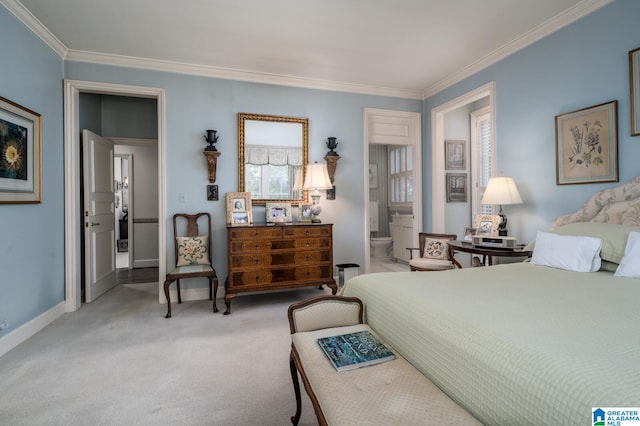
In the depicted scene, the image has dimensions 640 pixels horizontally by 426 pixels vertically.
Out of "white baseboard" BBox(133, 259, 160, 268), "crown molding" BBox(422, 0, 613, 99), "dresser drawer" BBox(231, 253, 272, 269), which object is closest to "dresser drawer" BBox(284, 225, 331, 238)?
"dresser drawer" BBox(231, 253, 272, 269)

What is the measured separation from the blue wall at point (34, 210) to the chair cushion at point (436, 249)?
4020 mm

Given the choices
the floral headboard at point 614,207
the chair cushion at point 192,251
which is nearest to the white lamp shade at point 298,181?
the chair cushion at point 192,251

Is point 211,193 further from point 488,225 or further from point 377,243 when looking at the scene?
point 377,243

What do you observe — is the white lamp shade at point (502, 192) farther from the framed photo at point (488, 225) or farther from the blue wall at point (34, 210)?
the blue wall at point (34, 210)

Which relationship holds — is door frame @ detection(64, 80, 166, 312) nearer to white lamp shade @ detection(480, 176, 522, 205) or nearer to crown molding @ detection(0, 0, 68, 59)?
crown molding @ detection(0, 0, 68, 59)

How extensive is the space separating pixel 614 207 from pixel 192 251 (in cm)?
390

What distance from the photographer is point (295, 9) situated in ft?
8.87

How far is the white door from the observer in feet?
12.5

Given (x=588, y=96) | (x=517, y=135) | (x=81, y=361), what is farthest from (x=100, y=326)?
(x=588, y=96)

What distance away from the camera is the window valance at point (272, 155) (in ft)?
13.3

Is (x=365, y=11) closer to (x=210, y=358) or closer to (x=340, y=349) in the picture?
(x=340, y=349)

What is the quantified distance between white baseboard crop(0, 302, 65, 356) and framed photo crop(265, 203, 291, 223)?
2.33m

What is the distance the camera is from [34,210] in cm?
290

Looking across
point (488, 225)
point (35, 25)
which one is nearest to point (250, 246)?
point (488, 225)
